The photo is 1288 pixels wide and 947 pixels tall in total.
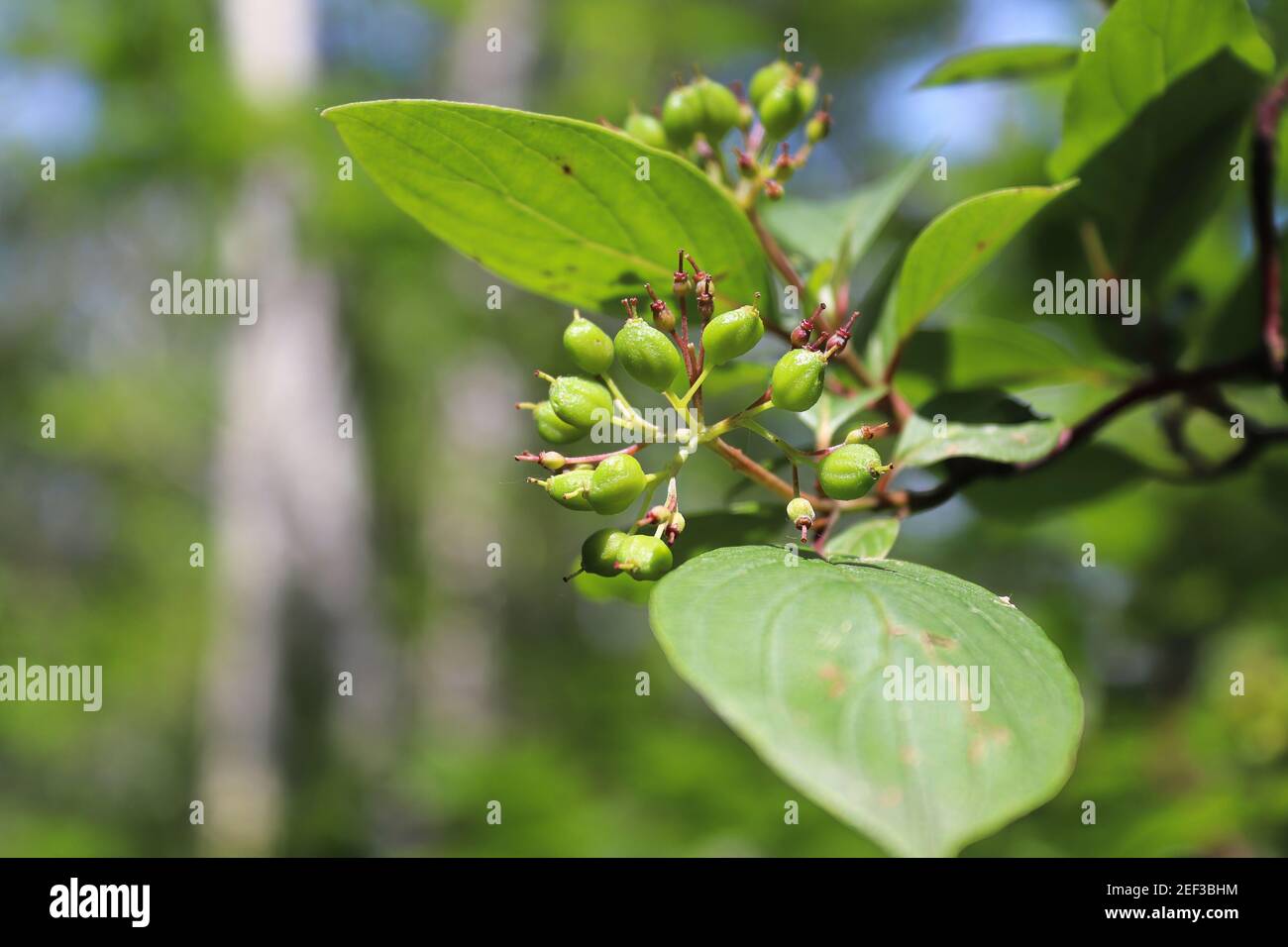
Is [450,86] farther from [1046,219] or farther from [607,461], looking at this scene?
[607,461]

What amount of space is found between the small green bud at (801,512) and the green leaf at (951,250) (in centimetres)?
37

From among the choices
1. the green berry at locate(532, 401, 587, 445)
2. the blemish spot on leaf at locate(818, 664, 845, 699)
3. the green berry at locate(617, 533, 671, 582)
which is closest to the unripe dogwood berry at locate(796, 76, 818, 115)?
the green berry at locate(532, 401, 587, 445)

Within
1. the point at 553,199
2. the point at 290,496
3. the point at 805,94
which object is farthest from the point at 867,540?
the point at 290,496

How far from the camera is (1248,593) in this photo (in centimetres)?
256

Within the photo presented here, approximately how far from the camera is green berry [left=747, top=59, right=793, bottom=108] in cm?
131

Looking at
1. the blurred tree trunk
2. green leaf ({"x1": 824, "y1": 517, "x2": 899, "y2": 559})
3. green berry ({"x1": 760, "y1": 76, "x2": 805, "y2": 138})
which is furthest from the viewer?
the blurred tree trunk

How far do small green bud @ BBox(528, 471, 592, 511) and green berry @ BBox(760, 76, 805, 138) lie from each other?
24.7 inches

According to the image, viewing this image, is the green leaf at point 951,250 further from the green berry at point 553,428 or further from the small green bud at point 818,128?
the green berry at point 553,428

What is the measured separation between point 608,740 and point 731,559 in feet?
11.0

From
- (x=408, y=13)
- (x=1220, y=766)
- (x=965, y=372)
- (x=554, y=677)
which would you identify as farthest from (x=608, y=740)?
(x=408, y=13)

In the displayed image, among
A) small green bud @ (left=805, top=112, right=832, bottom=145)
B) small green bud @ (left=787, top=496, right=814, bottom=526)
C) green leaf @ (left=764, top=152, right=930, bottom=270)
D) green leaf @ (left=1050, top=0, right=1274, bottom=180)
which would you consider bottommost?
small green bud @ (left=787, top=496, right=814, bottom=526)

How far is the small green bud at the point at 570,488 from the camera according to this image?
92 cm

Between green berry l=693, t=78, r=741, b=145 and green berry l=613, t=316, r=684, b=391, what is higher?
green berry l=693, t=78, r=741, b=145

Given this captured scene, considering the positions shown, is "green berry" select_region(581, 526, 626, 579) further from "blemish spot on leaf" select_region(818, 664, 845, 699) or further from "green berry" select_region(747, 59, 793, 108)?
"green berry" select_region(747, 59, 793, 108)
